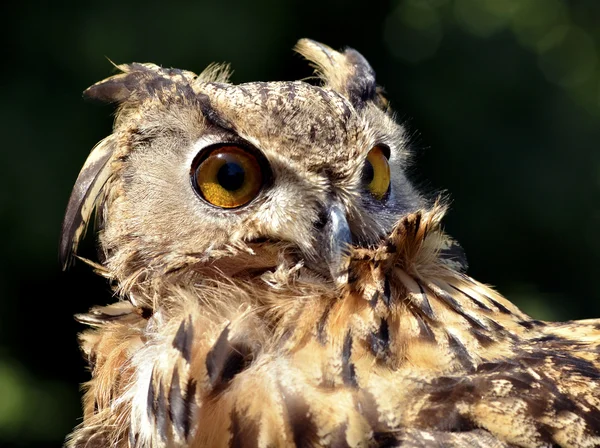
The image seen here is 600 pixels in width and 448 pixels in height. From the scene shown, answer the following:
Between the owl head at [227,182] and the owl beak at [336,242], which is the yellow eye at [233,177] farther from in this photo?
the owl beak at [336,242]

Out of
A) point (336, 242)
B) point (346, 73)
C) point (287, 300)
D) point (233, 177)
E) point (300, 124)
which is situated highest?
point (346, 73)

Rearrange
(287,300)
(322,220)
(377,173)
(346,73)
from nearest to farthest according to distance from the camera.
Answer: (287,300) → (322,220) → (377,173) → (346,73)

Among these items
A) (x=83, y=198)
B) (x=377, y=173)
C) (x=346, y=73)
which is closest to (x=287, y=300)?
(x=377, y=173)

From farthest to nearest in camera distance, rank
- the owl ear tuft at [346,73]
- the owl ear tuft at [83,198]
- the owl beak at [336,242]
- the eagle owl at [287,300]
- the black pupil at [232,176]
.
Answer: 1. the owl ear tuft at [346,73]
2. the owl ear tuft at [83,198]
3. the black pupil at [232,176]
4. the owl beak at [336,242]
5. the eagle owl at [287,300]

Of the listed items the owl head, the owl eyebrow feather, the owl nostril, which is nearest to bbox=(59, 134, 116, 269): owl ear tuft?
the owl head

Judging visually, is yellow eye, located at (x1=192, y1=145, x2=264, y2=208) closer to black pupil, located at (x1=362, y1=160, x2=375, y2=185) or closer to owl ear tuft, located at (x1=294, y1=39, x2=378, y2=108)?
black pupil, located at (x1=362, y1=160, x2=375, y2=185)

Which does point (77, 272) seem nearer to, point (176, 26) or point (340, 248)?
point (176, 26)

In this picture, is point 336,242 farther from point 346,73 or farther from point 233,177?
point 346,73

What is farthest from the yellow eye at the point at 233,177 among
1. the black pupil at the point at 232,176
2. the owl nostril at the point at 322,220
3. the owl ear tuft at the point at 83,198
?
the owl ear tuft at the point at 83,198
